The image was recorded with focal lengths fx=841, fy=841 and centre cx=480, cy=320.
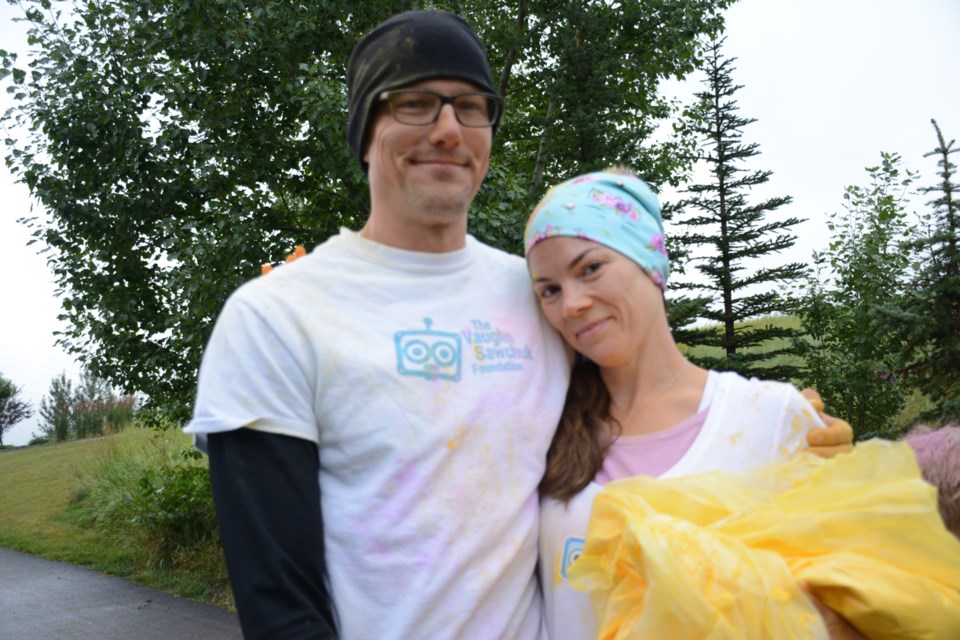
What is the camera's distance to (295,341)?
6.66 ft

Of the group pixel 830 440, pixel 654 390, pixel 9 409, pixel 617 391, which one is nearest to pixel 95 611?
pixel 617 391

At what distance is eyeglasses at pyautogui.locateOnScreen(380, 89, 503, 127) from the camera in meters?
2.33

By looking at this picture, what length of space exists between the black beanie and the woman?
1.57ft

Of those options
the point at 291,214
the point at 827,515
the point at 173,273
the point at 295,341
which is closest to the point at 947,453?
the point at 827,515

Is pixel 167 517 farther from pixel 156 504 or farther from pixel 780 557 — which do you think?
pixel 780 557

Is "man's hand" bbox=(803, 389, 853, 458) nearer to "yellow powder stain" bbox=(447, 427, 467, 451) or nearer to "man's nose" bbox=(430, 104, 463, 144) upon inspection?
"yellow powder stain" bbox=(447, 427, 467, 451)

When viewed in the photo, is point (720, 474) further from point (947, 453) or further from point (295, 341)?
point (295, 341)

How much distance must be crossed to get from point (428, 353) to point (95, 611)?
7997 millimetres

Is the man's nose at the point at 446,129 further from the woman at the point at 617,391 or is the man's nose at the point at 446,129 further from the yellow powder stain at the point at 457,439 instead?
the yellow powder stain at the point at 457,439

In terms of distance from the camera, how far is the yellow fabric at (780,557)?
1.72 meters

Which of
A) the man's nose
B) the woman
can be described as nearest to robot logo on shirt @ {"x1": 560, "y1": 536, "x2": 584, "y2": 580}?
the woman

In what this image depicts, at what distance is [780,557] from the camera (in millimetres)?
1796

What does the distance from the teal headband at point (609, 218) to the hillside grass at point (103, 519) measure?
757 centimetres

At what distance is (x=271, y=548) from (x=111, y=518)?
11.7 m
